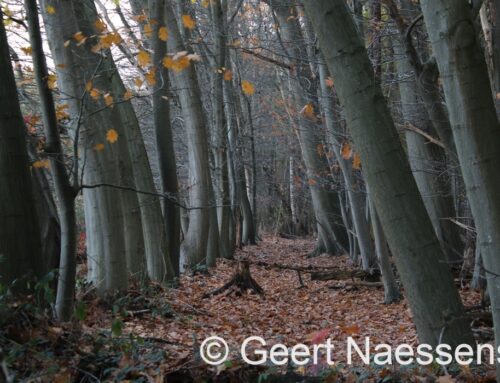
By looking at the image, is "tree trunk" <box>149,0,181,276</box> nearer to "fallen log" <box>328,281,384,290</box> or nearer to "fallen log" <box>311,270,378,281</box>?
"fallen log" <box>328,281,384,290</box>

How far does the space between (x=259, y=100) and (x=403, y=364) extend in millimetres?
26582

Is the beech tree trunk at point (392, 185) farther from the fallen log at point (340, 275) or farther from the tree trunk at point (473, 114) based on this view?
the fallen log at point (340, 275)

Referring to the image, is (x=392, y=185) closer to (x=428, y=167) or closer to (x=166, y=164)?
(x=428, y=167)

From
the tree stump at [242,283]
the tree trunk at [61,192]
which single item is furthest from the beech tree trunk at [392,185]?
the tree stump at [242,283]

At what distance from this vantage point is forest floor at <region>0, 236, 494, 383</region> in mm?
4141

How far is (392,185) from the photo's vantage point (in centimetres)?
430

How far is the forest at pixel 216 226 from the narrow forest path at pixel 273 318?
4cm

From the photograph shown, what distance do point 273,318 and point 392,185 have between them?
5324mm

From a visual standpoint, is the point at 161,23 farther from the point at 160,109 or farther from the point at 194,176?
the point at 194,176

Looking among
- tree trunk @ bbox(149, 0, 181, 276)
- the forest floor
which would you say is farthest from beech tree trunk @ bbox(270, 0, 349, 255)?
the forest floor

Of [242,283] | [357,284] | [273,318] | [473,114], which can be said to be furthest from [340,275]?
[473,114]

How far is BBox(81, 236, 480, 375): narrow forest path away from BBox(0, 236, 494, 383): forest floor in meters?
0.02

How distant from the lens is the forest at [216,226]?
4145 mm

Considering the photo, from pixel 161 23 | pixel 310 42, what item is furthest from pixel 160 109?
pixel 310 42
